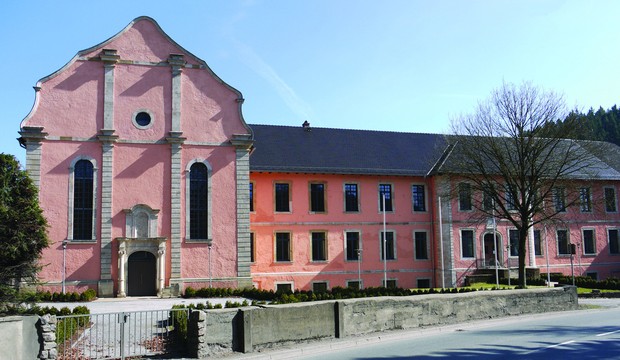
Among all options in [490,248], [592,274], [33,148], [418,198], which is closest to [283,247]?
[418,198]

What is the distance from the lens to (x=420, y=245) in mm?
40438

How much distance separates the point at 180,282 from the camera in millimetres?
30797

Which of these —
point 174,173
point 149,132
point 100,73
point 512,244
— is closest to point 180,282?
point 174,173

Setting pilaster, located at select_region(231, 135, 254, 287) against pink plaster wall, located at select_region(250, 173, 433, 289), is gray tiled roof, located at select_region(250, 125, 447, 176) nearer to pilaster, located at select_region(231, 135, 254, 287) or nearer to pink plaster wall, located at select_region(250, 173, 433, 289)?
pink plaster wall, located at select_region(250, 173, 433, 289)

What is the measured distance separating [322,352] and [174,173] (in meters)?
20.1

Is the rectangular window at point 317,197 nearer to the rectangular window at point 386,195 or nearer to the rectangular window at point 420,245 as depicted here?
the rectangular window at point 386,195

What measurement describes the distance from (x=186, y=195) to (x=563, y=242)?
2857 centimetres

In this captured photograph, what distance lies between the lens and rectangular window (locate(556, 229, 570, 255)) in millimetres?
42906

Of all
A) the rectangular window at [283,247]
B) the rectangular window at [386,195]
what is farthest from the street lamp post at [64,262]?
the rectangular window at [386,195]

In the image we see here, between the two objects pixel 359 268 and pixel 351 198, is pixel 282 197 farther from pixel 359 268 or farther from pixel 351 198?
pixel 359 268

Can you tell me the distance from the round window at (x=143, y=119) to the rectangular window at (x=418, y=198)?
19.0 metres

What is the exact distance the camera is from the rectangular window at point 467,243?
131 feet

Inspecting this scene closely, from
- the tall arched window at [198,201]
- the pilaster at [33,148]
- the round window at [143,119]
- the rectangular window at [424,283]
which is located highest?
the round window at [143,119]

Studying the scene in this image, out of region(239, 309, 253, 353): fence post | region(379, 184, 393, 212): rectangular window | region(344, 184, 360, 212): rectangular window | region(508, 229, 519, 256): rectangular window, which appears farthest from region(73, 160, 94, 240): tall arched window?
region(508, 229, 519, 256): rectangular window
